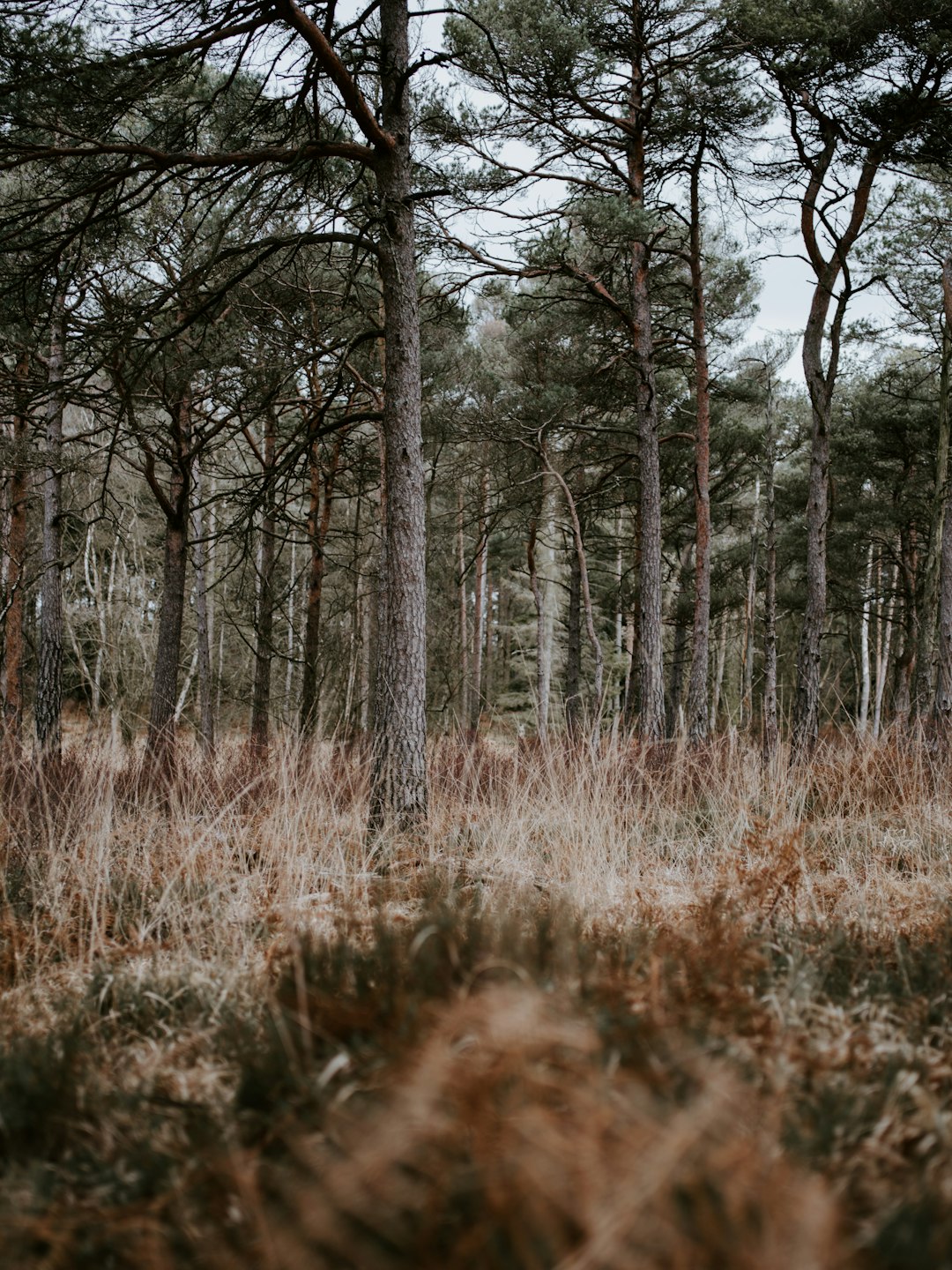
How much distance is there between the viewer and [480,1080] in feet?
3.52

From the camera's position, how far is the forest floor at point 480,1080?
903mm

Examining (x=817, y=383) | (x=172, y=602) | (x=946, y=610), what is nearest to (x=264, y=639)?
(x=172, y=602)

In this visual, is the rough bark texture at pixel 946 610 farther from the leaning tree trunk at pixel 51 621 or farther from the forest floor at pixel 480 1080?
the leaning tree trunk at pixel 51 621

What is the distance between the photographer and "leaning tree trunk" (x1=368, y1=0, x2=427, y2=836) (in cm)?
505

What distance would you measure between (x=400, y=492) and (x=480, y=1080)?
173 inches

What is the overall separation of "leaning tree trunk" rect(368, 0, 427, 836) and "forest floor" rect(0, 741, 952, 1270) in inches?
58.0

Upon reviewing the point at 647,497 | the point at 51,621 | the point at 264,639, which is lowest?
the point at 264,639

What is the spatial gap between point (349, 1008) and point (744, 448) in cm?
1679

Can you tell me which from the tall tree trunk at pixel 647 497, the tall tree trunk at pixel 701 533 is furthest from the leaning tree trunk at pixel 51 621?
the tall tree trunk at pixel 701 533

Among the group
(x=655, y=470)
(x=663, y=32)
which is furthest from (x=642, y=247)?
(x=655, y=470)

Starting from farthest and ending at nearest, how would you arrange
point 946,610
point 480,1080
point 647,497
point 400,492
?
1. point 946,610
2. point 647,497
3. point 400,492
4. point 480,1080

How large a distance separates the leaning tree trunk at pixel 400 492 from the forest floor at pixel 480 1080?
1.47 meters

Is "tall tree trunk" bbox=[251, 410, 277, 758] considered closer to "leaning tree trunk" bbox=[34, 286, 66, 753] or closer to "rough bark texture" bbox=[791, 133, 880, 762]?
"leaning tree trunk" bbox=[34, 286, 66, 753]

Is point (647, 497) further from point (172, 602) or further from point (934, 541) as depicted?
point (172, 602)
